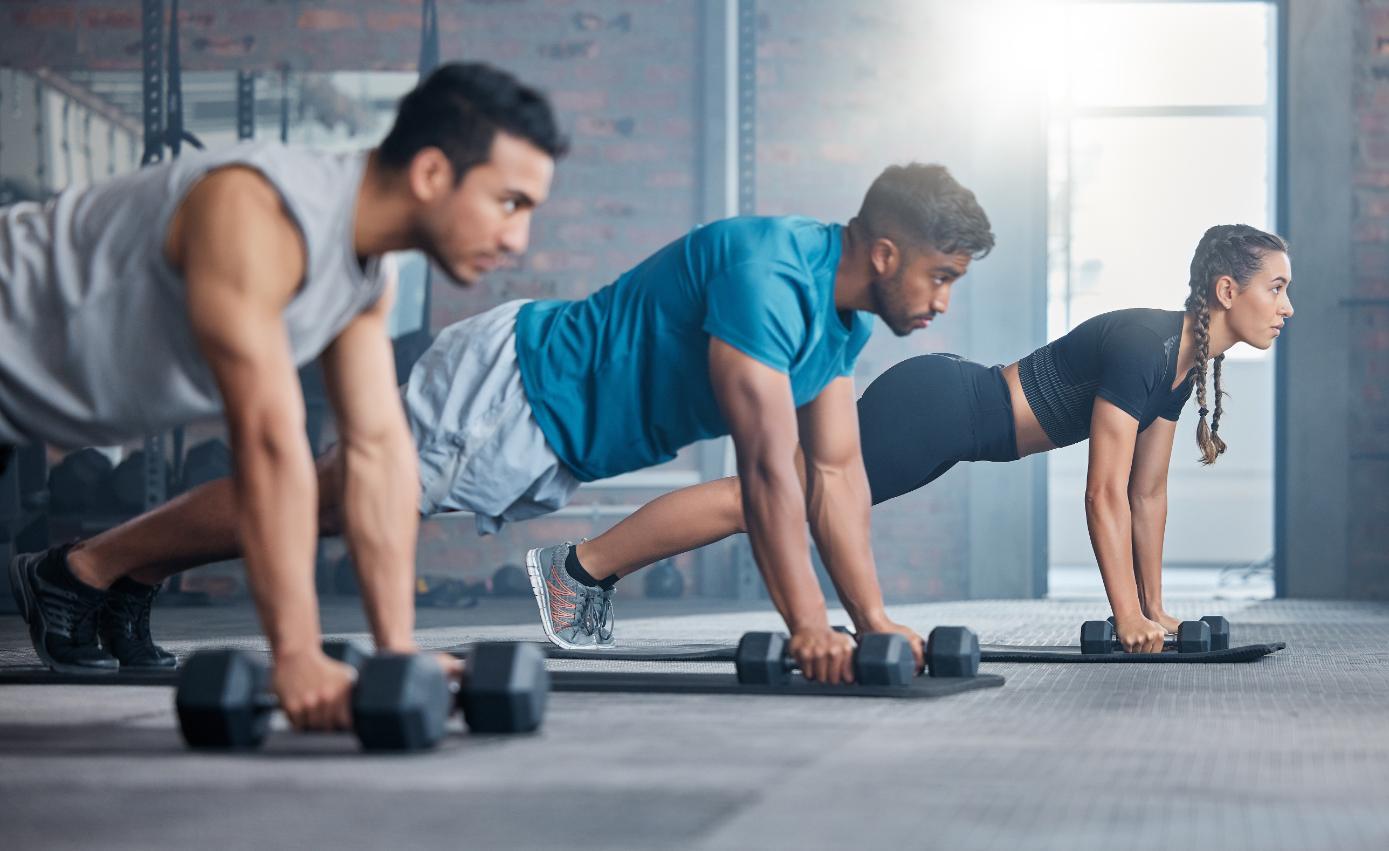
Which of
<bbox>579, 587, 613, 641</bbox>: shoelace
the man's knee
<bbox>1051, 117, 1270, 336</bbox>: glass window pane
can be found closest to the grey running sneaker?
<bbox>579, 587, 613, 641</bbox>: shoelace

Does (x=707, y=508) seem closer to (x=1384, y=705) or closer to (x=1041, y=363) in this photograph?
(x=1041, y=363)

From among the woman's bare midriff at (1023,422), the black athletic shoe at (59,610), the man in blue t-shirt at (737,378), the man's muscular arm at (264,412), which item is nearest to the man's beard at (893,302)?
the man in blue t-shirt at (737,378)

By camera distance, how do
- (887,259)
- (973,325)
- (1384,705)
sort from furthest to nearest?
(973,325) → (887,259) → (1384,705)

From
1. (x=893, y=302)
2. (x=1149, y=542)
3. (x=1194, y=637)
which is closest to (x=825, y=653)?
(x=893, y=302)

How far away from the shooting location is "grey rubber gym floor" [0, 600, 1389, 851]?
1240mm

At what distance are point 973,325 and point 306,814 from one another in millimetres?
4683

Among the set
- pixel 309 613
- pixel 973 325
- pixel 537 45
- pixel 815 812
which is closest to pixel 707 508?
pixel 309 613

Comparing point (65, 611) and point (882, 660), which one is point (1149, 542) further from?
point (65, 611)

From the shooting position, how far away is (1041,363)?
125 inches

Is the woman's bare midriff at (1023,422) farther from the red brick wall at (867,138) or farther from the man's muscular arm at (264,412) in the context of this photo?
the red brick wall at (867,138)

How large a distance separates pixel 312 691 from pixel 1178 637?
1.89m

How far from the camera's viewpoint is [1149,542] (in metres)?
3.33

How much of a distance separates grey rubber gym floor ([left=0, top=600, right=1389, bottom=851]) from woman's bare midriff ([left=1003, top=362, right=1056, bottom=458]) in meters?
0.87

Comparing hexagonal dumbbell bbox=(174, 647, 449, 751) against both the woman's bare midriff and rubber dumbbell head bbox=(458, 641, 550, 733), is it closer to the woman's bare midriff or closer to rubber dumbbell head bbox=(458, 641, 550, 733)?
rubber dumbbell head bbox=(458, 641, 550, 733)
